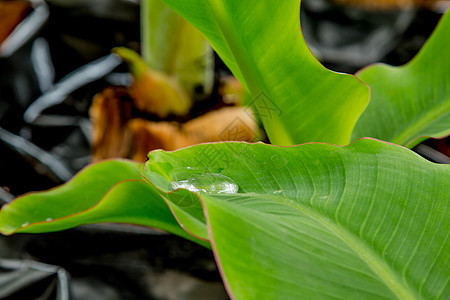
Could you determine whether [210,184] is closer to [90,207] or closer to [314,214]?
[314,214]

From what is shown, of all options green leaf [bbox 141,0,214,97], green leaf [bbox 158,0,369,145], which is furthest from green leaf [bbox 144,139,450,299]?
green leaf [bbox 141,0,214,97]

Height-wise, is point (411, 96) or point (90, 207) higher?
point (411, 96)

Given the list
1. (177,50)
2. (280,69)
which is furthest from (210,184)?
(177,50)

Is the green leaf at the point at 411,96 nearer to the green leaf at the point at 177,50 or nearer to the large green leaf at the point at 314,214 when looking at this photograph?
the large green leaf at the point at 314,214

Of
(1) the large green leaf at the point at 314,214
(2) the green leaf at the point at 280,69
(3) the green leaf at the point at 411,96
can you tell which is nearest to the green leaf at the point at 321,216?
(1) the large green leaf at the point at 314,214

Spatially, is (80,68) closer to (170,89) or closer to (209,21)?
(170,89)

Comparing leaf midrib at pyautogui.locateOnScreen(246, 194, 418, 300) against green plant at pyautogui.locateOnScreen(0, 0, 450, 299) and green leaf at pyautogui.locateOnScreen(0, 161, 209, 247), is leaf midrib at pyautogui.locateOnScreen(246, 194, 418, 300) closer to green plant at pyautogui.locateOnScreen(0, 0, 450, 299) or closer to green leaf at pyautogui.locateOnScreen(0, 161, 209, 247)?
green plant at pyautogui.locateOnScreen(0, 0, 450, 299)
